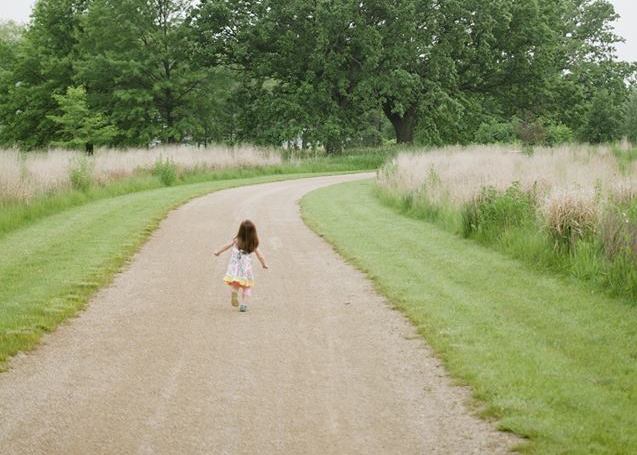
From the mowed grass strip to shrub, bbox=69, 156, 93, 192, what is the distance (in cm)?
137

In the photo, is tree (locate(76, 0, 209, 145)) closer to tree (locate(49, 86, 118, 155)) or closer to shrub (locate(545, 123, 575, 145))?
tree (locate(49, 86, 118, 155))

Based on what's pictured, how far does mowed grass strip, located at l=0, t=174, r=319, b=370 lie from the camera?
8.11 metres

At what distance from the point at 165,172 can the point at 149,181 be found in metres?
1.56

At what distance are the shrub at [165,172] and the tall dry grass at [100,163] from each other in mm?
443

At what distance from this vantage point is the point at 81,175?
21.4 meters

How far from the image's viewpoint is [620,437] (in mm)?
4785

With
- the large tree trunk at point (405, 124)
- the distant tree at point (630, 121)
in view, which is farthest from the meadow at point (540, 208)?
the distant tree at point (630, 121)

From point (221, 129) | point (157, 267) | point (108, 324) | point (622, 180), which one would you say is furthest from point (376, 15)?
point (108, 324)

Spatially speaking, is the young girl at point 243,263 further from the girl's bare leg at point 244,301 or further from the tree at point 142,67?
the tree at point 142,67

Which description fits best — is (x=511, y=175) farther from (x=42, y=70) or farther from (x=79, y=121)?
(x=42, y=70)

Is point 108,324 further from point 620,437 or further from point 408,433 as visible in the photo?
point 620,437

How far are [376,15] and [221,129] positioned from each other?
1541 centimetres

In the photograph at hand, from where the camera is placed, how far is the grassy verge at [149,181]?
53.8ft

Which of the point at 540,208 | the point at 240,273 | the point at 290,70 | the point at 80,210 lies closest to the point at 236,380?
the point at 240,273
